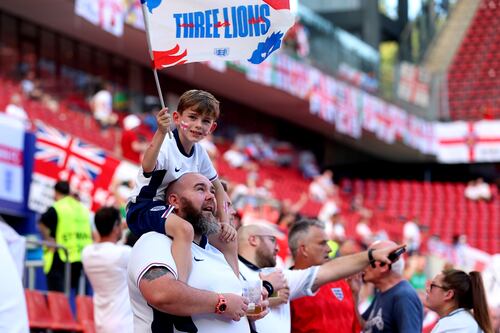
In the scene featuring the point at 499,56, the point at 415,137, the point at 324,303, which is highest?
the point at 499,56

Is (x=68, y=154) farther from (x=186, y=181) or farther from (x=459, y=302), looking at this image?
(x=186, y=181)

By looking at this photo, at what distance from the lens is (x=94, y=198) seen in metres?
13.3

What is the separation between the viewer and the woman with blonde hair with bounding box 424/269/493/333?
639cm

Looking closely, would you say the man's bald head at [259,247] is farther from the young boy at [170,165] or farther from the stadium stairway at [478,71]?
the stadium stairway at [478,71]

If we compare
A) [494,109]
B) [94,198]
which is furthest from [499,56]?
[94,198]

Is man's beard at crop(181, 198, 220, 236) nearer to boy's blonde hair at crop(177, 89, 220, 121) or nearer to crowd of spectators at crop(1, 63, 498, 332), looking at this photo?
boy's blonde hair at crop(177, 89, 220, 121)

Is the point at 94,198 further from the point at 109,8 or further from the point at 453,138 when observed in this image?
the point at 453,138

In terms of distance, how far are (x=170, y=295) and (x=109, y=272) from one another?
3.11m

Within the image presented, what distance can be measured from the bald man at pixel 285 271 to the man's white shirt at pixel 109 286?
1.48 m

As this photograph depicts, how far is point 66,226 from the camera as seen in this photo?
30.9ft

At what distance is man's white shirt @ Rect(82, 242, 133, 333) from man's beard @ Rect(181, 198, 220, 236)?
2.61 m

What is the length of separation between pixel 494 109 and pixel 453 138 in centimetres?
151

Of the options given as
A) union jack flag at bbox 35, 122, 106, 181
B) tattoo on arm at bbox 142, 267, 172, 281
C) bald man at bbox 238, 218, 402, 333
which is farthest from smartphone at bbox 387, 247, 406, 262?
union jack flag at bbox 35, 122, 106, 181

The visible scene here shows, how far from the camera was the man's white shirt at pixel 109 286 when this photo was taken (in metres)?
7.74
